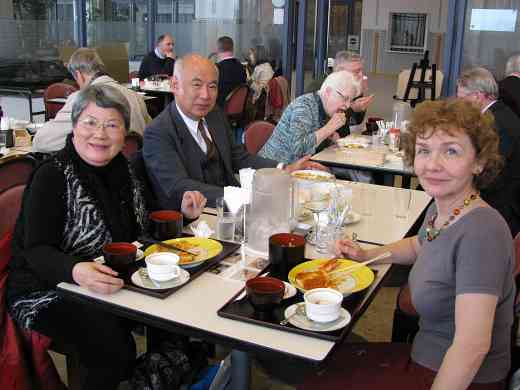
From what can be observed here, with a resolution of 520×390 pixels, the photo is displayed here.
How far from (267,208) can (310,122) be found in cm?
185

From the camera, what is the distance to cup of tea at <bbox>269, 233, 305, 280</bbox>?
187 cm

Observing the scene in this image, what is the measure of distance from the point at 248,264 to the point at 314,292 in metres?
0.39

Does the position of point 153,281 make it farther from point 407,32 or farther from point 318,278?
point 407,32

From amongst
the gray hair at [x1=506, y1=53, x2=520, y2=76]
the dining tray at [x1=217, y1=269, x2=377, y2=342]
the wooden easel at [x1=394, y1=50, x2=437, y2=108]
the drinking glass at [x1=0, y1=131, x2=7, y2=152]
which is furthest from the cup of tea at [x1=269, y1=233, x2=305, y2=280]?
the wooden easel at [x1=394, y1=50, x2=437, y2=108]

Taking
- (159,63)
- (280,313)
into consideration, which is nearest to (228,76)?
(159,63)

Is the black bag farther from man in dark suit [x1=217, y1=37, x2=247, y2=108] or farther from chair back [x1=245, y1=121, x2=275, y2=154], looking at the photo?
man in dark suit [x1=217, y1=37, x2=247, y2=108]

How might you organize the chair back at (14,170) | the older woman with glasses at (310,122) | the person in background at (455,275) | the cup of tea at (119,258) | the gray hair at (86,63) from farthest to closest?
1. the gray hair at (86,63)
2. the older woman with glasses at (310,122)
3. the chair back at (14,170)
4. the cup of tea at (119,258)
5. the person in background at (455,275)

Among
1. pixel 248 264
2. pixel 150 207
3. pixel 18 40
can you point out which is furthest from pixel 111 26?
pixel 248 264

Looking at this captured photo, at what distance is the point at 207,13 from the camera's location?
35.7 ft

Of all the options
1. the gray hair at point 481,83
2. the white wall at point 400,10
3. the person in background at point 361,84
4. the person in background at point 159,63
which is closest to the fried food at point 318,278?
the gray hair at point 481,83

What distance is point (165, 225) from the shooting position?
6.98ft

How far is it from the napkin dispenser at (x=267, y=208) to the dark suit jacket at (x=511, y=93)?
12.9 feet

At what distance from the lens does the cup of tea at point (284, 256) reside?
1.87 m

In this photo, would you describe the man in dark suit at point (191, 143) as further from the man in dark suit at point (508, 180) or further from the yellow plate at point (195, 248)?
the man in dark suit at point (508, 180)
